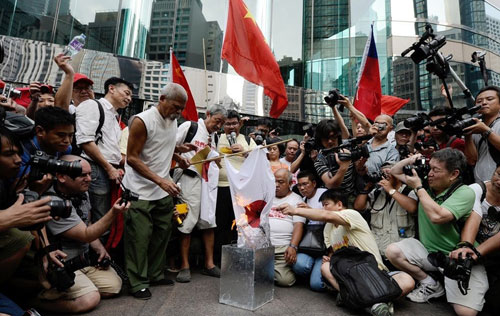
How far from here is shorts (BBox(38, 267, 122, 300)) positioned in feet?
8.36

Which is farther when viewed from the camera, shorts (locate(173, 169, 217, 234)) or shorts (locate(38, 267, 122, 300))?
shorts (locate(173, 169, 217, 234))

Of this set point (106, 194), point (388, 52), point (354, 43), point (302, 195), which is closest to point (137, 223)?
point (106, 194)

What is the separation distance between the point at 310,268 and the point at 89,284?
2.10 m

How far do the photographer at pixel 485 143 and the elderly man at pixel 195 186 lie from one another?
2627mm

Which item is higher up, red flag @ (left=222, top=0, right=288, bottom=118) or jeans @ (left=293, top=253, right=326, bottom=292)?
red flag @ (left=222, top=0, right=288, bottom=118)

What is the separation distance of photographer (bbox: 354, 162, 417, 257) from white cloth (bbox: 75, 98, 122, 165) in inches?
105

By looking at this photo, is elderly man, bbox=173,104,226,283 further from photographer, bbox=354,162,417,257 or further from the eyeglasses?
the eyeglasses

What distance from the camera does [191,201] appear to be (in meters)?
3.77

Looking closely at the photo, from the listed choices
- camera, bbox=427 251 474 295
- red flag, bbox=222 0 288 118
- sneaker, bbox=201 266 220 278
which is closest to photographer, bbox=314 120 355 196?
red flag, bbox=222 0 288 118

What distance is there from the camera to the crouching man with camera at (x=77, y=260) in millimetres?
2340

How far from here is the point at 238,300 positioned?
286 cm

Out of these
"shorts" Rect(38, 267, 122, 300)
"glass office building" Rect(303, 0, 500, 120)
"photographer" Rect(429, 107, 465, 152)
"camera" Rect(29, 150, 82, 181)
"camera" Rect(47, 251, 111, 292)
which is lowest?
"shorts" Rect(38, 267, 122, 300)

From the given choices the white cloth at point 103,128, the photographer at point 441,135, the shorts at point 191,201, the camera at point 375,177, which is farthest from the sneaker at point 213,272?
the photographer at point 441,135

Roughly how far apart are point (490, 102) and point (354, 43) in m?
10.9
